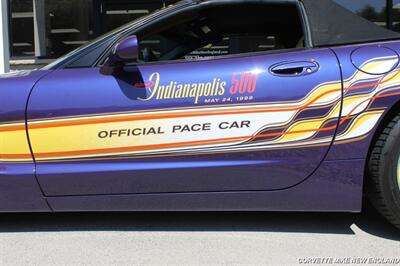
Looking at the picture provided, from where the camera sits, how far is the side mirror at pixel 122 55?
3369mm

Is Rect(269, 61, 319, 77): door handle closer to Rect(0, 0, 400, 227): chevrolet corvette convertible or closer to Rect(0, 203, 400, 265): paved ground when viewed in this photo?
Rect(0, 0, 400, 227): chevrolet corvette convertible

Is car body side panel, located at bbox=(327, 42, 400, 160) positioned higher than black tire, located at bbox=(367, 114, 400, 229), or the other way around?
car body side panel, located at bbox=(327, 42, 400, 160)

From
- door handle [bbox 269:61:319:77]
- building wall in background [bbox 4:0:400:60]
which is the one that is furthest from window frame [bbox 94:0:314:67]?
building wall in background [bbox 4:0:400:60]

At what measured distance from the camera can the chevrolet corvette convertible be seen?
3.37 m

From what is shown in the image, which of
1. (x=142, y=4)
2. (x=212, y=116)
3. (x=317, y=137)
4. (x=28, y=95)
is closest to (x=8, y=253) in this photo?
(x=28, y=95)

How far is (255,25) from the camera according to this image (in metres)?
4.55

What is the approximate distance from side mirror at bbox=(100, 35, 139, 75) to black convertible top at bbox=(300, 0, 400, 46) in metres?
1.14

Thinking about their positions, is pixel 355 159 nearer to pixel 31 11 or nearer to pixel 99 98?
pixel 99 98

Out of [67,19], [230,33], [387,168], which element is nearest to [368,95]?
[387,168]

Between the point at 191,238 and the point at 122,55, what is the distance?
1.29 metres

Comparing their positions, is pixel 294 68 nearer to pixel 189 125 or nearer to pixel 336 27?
pixel 336 27

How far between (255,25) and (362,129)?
5.10 feet

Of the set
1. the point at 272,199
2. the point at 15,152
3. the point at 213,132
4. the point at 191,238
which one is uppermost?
the point at 213,132

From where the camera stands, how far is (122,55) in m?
3.38
